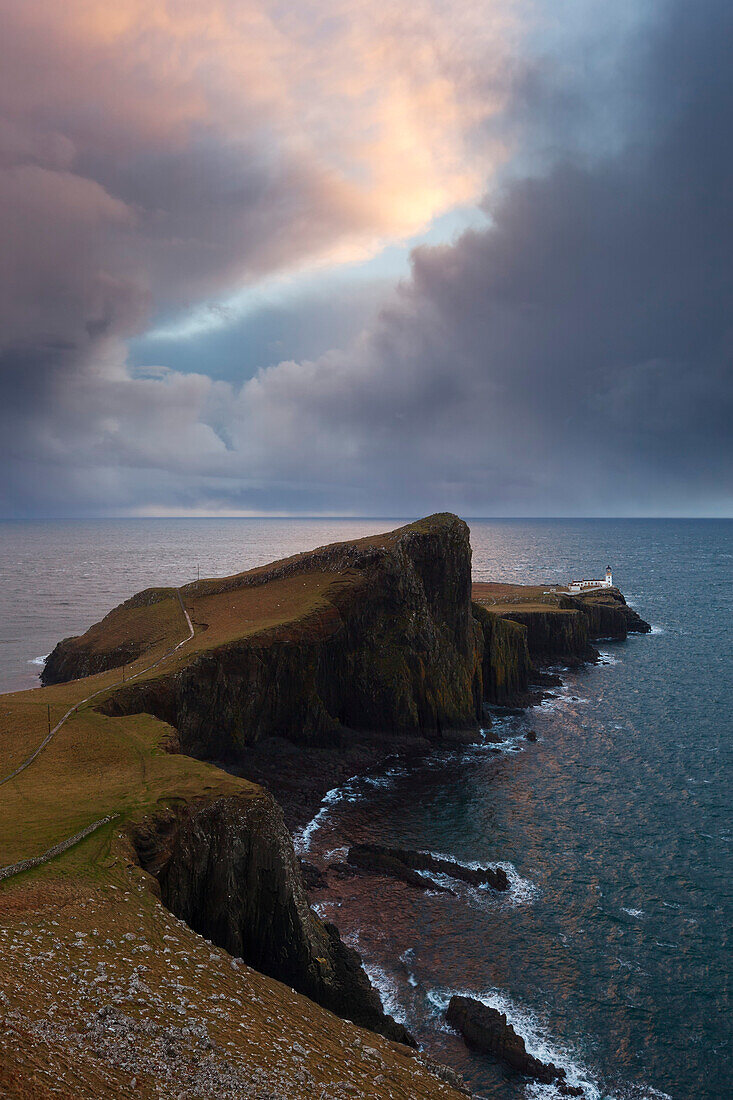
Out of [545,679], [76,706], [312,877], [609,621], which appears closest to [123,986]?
[312,877]

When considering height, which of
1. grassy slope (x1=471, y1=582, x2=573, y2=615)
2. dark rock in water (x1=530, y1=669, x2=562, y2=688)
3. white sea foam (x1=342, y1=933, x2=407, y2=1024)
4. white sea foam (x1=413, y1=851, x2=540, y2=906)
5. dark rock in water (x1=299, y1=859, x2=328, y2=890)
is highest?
grassy slope (x1=471, y1=582, x2=573, y2=615)

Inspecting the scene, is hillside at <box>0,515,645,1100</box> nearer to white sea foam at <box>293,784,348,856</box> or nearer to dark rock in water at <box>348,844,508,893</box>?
white sea foam at <box>293,784,348,856</box>

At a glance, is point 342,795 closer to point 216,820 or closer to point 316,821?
point 316,821

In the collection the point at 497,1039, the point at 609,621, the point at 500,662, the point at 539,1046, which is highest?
the point at 609,621

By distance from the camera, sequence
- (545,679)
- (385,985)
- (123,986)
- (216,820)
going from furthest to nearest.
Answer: (545,679)
(385,985)
(216,820)
(123,986)

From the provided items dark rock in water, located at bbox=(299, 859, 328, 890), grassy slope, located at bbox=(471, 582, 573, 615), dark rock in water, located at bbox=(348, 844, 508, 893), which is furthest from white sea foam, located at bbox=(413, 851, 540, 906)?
grassy slope, located at bbox=(471, 582, 573, 615)

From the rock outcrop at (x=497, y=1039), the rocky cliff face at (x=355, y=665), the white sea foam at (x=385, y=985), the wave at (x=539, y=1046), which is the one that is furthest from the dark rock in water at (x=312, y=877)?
the rocky cliff face at (x=355, y=665)

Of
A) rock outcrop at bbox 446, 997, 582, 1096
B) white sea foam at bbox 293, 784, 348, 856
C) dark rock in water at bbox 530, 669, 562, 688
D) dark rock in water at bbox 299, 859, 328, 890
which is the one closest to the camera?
rock outcrop at bbox 446, 997, 582, 1096
